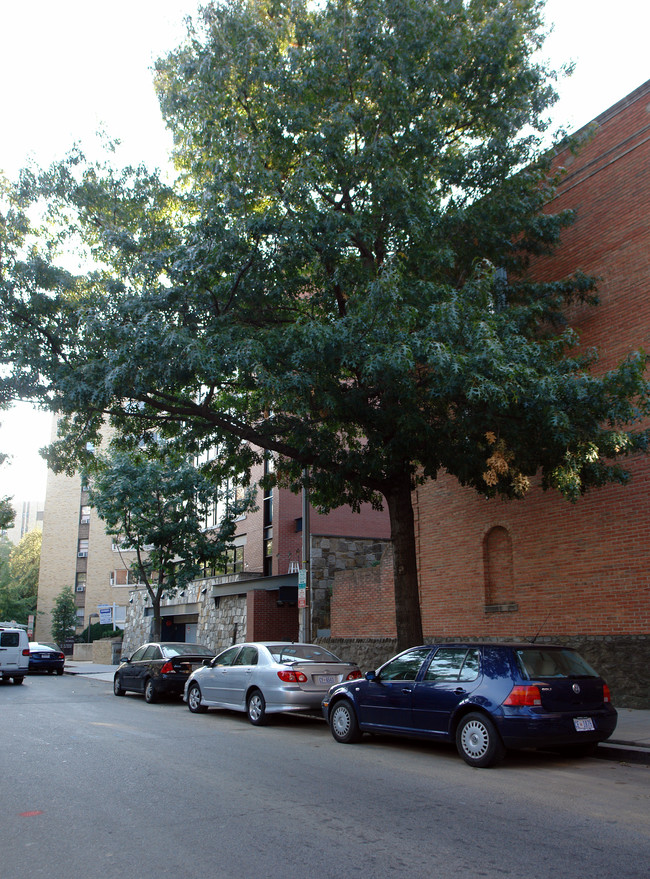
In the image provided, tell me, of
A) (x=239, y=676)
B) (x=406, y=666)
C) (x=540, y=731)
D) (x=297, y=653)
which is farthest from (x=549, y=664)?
(x=239, y=676)

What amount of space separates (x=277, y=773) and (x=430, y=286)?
24.6ft

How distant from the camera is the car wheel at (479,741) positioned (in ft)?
26.6

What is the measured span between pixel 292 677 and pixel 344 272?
22.6ft

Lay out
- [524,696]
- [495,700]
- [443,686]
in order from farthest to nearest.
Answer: [443,686]
[495,700]
[524,696]

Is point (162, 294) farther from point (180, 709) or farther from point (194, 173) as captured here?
point (180, 709)

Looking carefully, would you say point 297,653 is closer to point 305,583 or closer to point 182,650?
point 305,583

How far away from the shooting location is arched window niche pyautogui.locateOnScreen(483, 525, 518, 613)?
16.0 meters

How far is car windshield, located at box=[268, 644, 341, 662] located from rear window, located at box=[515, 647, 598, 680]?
5049 mm

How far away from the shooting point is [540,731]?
7.93 m

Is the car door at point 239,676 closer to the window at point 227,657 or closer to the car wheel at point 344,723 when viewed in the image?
the window at point 227,657

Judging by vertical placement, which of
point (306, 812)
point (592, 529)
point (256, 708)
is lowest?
point (306, 812)

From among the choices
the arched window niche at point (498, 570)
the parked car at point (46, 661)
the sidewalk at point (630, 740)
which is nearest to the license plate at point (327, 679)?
the sidewalk at point (630, 740)

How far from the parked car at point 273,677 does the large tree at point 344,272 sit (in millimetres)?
1550

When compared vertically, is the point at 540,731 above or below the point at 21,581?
below
